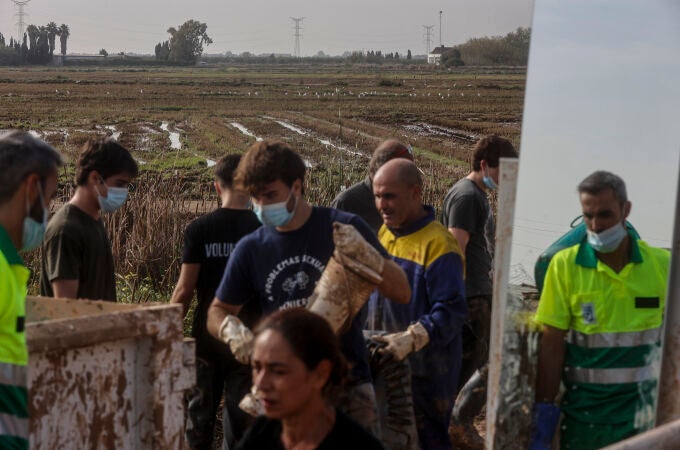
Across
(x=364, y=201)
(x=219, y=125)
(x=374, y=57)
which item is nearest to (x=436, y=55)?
(x=374, y=57)

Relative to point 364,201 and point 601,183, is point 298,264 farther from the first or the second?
point 364,201

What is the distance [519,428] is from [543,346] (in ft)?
1.10

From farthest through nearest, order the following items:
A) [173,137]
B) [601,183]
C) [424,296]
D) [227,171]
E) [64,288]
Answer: [173,137], [227,171], [424,296], [64,288], [601,183]

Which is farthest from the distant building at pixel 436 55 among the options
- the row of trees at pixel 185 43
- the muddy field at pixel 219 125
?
the row of trees at pixel 185 43

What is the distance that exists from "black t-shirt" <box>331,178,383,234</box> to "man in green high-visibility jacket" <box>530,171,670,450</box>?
2346 mm

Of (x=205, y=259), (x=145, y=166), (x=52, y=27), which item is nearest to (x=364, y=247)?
(x=205, y=259)

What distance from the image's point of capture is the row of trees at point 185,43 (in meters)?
91.3

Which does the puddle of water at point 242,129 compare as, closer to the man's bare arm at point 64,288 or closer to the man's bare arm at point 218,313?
the man's bare arm at point 64,288

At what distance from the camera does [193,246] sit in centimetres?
470

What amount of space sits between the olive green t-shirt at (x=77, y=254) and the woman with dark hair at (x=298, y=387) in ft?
5.76

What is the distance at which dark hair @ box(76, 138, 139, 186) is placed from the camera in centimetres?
464

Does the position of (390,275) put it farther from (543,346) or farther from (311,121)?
(311,121)

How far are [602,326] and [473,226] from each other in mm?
2021

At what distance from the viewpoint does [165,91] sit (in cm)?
5775
